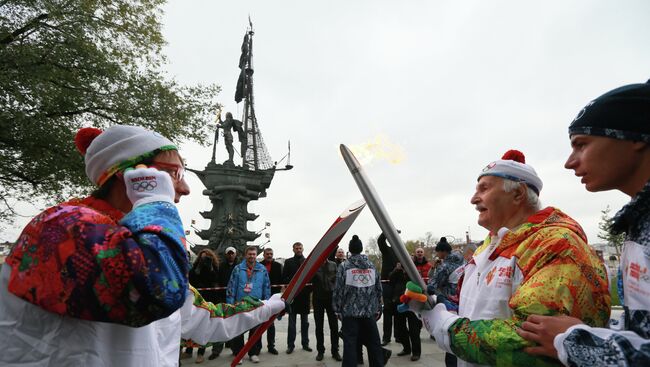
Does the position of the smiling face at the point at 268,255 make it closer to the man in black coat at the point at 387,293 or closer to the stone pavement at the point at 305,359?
the stone pavement at the point at 305,359

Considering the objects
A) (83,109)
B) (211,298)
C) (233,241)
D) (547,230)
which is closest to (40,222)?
(547,230)

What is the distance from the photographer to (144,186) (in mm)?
1438

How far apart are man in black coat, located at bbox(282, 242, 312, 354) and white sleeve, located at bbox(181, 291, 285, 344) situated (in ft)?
16.0

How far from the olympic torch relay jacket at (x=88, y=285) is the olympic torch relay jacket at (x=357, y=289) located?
16.7ft

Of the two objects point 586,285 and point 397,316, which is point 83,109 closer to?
point 397,316

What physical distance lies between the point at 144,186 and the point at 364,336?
18.4 feet

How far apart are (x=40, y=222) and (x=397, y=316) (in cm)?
740

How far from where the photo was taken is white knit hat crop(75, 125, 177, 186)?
161cm

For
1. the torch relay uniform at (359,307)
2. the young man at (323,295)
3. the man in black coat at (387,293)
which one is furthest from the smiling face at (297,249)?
the torch relay uniform at (359,307)

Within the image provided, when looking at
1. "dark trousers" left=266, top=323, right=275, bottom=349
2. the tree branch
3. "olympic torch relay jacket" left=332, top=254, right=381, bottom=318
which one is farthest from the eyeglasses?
the tree branch

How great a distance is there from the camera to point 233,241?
63.3ft

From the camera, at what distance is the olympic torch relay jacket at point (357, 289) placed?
620 centimetres

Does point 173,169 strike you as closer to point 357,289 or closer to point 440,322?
point 440,322

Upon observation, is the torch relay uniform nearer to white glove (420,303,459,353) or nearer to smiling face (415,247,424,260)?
smiling face (415,247,424,260)
